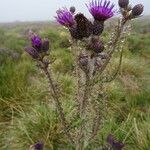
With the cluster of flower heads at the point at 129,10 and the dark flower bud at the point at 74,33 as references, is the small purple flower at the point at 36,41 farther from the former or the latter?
the cluster of flower heads at the point at 129,10

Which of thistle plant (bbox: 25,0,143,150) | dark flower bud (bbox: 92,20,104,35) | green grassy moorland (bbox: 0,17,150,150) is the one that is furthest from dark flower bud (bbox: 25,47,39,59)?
green grassy moorland (bbox: 0,17,150,150)

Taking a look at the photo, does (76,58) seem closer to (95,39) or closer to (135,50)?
(95,39)

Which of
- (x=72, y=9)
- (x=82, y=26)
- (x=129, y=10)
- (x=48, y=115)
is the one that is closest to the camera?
(x=82, y=26)

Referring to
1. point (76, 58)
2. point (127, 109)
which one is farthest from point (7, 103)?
point (76, 58)

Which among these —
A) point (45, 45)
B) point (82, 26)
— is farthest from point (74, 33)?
point (45, 45)

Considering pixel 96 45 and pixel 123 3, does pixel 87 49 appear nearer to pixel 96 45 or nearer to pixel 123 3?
pixel 96 45
